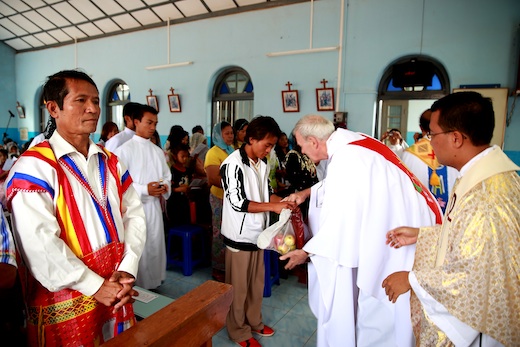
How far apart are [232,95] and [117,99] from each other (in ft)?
12.6

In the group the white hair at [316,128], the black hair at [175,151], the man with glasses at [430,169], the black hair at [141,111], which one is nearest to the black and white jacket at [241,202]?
the white hair at [316,128]

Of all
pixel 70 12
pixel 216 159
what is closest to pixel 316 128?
pixel 216 159

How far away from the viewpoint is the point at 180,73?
315 inches

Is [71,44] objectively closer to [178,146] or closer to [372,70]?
[178,146]

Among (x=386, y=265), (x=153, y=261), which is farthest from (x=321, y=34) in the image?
(x=386, y=265)

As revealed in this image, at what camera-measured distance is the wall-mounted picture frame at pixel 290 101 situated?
6496 millimetres

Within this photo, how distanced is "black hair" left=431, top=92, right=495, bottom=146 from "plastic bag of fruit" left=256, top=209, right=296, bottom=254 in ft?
3.38

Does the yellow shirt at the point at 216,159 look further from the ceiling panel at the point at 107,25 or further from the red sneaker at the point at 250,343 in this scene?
the ceiling panel at the point at 107,25

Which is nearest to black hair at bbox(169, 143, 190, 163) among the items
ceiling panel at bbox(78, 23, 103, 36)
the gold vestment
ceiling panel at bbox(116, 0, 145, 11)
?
the gold vestment

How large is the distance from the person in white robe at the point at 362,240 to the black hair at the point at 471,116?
0.56 metres

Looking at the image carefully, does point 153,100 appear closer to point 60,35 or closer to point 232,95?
point 232,95

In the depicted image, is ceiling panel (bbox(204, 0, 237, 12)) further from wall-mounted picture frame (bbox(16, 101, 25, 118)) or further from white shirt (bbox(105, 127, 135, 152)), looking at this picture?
wall-mounted picture frame (bbox(16, 101, 25, 118))

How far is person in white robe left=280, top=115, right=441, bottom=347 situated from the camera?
70.1 inches

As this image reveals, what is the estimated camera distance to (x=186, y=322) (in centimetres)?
98
